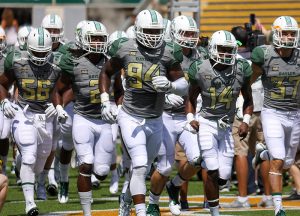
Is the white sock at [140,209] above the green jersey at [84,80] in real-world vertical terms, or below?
below

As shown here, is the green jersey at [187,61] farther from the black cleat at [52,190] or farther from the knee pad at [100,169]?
the black cleat at [52,190]

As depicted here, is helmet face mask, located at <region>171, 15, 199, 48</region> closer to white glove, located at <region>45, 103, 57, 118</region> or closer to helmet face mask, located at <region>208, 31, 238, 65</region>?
helmet face mask, located at <region>208, 31, 238, 65</region>

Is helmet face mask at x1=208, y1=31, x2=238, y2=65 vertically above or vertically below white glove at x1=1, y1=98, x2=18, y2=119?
above

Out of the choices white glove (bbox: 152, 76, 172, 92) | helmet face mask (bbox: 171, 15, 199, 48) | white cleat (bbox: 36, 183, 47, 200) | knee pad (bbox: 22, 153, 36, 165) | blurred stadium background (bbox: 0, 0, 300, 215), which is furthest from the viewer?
blurred stadium background (bbox: 0, 0, 300, 215)

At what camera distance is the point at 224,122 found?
34.9 ft

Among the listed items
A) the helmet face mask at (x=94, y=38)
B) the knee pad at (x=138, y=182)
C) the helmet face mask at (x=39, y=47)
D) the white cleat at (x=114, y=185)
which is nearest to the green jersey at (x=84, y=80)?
the helmet face mask at (x=94, y=38)

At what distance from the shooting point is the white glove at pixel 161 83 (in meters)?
9.66

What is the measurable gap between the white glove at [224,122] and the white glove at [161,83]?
40.1 inches

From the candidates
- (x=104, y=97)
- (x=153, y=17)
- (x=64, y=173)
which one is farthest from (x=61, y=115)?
(x=64, y=173)

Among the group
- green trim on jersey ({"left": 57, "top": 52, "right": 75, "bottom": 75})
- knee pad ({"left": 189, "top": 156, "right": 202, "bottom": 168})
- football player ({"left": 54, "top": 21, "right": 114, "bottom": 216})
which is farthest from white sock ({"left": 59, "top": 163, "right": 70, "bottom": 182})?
knee pad ({"left": 189, "top": 156, "right": 202, "bottom": 168})

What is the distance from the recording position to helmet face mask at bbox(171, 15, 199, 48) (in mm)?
11766

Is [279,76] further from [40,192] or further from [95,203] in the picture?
[40,192]

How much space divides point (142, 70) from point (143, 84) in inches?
4.8

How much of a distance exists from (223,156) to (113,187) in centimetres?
343
